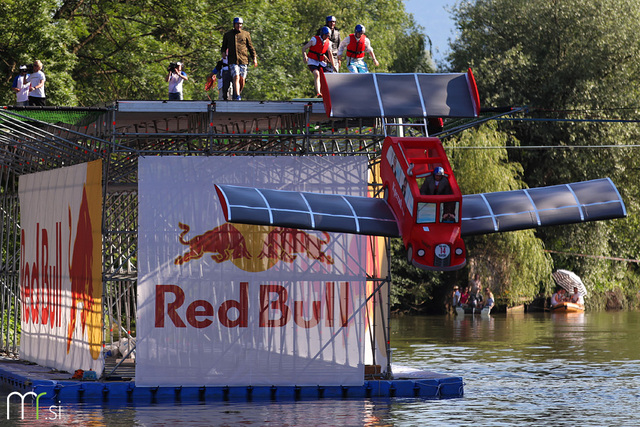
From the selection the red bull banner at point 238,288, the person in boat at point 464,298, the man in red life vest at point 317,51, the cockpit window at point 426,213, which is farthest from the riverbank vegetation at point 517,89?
the cockpit window at point 426,213

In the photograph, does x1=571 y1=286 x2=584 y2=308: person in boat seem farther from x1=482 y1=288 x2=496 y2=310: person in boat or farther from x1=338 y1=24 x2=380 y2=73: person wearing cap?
x1=338 y1=24 x2=380 y2=73: person wearing cap

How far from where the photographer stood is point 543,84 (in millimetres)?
53594

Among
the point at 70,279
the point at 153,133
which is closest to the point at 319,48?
the point at 153,133

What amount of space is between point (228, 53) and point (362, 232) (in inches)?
310

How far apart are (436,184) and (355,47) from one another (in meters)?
7.98

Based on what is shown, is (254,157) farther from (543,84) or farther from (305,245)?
(543,84)

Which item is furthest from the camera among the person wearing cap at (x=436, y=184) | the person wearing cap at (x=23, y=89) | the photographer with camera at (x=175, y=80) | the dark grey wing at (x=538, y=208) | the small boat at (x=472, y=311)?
the small boat at (x=472, y=311)

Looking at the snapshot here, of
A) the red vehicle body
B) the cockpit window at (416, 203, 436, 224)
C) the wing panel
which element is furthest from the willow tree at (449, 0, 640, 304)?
the cockpit window at (416, 203, 436, 224)

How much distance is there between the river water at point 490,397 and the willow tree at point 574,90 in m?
12.5

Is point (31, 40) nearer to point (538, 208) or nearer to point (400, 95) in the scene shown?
point (400, 95)

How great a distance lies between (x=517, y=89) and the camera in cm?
5388

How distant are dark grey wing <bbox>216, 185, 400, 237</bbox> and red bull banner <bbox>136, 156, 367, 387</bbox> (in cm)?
319

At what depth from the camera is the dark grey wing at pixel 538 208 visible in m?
18.9

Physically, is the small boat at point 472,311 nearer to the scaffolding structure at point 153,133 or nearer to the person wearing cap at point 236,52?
the scaffolding structure at point 153,133
